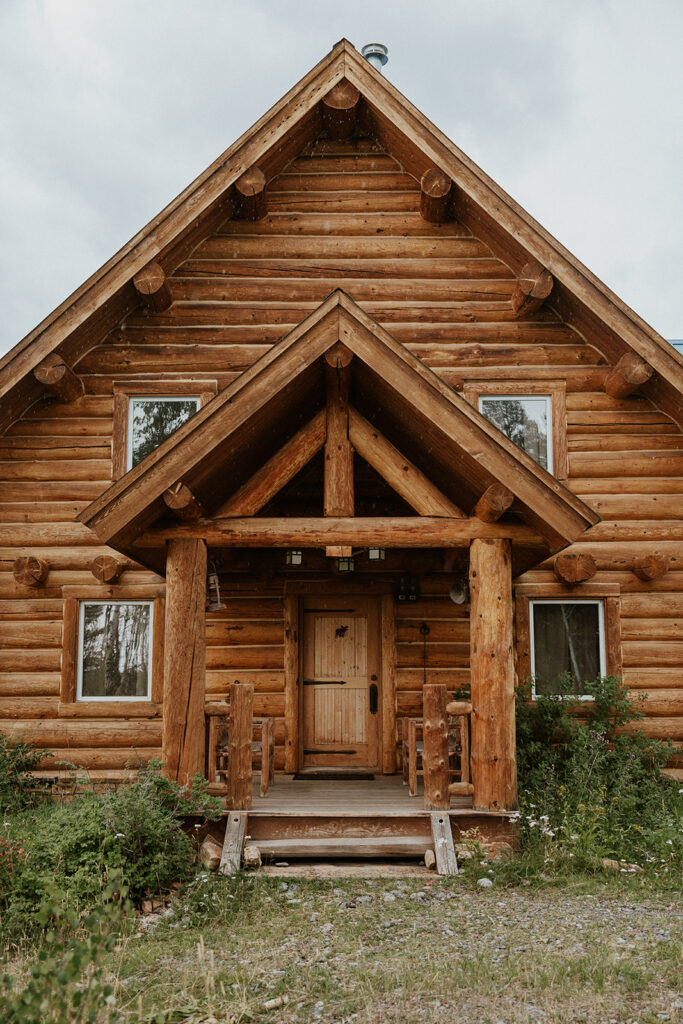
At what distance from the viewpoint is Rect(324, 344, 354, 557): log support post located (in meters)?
8.50

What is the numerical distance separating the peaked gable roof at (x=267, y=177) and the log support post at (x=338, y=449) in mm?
3571

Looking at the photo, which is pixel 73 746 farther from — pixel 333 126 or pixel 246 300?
pixel 333 126

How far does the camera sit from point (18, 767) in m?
10.3

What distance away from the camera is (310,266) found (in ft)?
38.1

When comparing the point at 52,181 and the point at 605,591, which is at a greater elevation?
the point at 52,181

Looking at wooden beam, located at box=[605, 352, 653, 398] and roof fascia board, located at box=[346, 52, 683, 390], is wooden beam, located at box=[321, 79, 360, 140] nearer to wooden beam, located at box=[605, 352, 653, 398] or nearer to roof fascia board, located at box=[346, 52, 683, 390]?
roof fascia board, located at box=[346, 52, 683, 390]

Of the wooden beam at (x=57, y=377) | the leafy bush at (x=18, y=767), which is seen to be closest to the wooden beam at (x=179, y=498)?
the wooden beam at (x=57, y=377)

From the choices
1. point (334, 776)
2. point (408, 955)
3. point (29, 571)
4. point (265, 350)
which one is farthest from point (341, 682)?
point (408, 955)

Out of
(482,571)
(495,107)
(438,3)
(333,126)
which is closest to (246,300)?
(333,126)

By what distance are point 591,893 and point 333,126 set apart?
9541 mm

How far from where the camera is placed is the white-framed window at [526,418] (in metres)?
11.3

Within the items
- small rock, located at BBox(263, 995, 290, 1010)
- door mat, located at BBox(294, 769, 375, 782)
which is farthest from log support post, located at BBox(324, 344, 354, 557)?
small rock, located at BBox(263, 995, 290, 1010)

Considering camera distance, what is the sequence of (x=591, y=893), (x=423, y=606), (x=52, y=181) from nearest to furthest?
1. (x=591, y=893)
2. (x=423, y=606)
3. (x=52, y=181)

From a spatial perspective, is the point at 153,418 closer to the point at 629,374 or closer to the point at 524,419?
the point at 524,419
